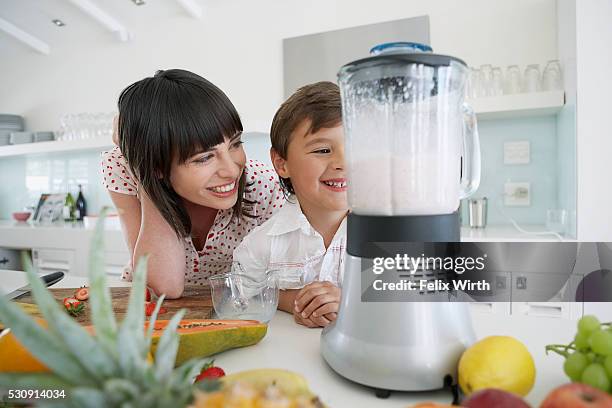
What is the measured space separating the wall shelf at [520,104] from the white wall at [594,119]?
0.23 metres

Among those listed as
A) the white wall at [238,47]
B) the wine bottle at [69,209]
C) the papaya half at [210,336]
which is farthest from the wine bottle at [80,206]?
the papaya half at [210,336]

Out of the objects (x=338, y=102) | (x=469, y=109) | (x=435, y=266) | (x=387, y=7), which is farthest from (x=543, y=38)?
(x=435, y=266)

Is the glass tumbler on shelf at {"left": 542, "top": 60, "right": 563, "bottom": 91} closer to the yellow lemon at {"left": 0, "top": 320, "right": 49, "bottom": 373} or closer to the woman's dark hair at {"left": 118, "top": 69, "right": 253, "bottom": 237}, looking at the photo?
the woman's dark hair at {"left": 118, "top": 69, "right": 253, "bottom": 237}

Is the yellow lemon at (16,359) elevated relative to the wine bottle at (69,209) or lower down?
lower down

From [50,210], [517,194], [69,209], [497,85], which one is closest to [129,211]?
[497,85]

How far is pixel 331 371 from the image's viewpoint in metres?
0.54

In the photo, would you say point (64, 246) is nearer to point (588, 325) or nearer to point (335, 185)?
point (335, 185)

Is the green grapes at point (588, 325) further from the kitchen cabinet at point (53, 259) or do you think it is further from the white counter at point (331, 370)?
the kitchen cabinet at point (53, 259)

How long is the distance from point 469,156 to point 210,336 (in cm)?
42

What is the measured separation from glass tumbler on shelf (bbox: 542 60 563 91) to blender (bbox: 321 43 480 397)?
1.82 metres

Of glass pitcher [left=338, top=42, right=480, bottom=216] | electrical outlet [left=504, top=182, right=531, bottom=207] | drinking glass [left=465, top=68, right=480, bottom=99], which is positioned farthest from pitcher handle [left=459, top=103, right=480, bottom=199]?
electrical outlet [left=504, top=182, right=531, bottom=207]

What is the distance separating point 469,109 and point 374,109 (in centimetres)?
13

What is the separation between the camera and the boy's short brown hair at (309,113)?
0.88m

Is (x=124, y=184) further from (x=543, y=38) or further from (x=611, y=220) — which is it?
(x=543, y=38)
